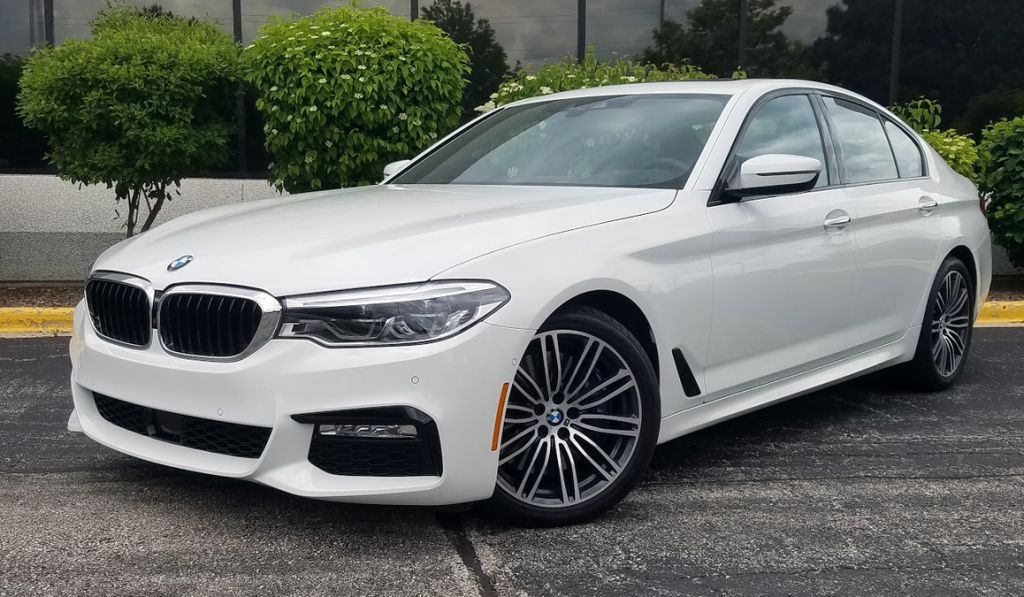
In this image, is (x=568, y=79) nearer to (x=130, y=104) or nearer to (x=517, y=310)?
(x=130, y=104)

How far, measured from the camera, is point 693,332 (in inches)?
142

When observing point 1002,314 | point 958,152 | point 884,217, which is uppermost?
point 958,152

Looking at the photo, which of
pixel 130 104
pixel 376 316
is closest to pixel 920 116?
pixel 130 104

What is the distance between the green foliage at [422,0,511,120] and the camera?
11266mm

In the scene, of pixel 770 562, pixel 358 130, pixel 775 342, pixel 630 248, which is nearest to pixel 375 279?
pixel 630 248

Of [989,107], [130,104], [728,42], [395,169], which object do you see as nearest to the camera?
[395,169]

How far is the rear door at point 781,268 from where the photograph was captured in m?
3.78

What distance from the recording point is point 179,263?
127 inches

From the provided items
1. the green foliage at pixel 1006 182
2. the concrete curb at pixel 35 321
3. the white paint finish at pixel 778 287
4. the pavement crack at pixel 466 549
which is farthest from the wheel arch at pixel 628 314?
the green foliage at pixel 1006 182

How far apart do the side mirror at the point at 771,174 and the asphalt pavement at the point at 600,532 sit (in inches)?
43.3

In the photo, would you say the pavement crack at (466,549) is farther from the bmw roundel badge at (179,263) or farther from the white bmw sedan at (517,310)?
the bmw roundel badge at (179,263)

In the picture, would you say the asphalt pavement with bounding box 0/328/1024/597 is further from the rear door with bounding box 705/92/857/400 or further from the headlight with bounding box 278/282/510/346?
the headlight with bounding box 278/282/510/346

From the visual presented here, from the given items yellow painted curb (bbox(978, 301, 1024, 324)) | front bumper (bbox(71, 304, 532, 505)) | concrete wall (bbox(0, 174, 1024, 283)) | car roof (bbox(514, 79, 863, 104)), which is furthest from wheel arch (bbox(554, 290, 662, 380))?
concrete wall (bbox(0, 174, 1024, 283))

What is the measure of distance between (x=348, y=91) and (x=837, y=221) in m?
4.34
